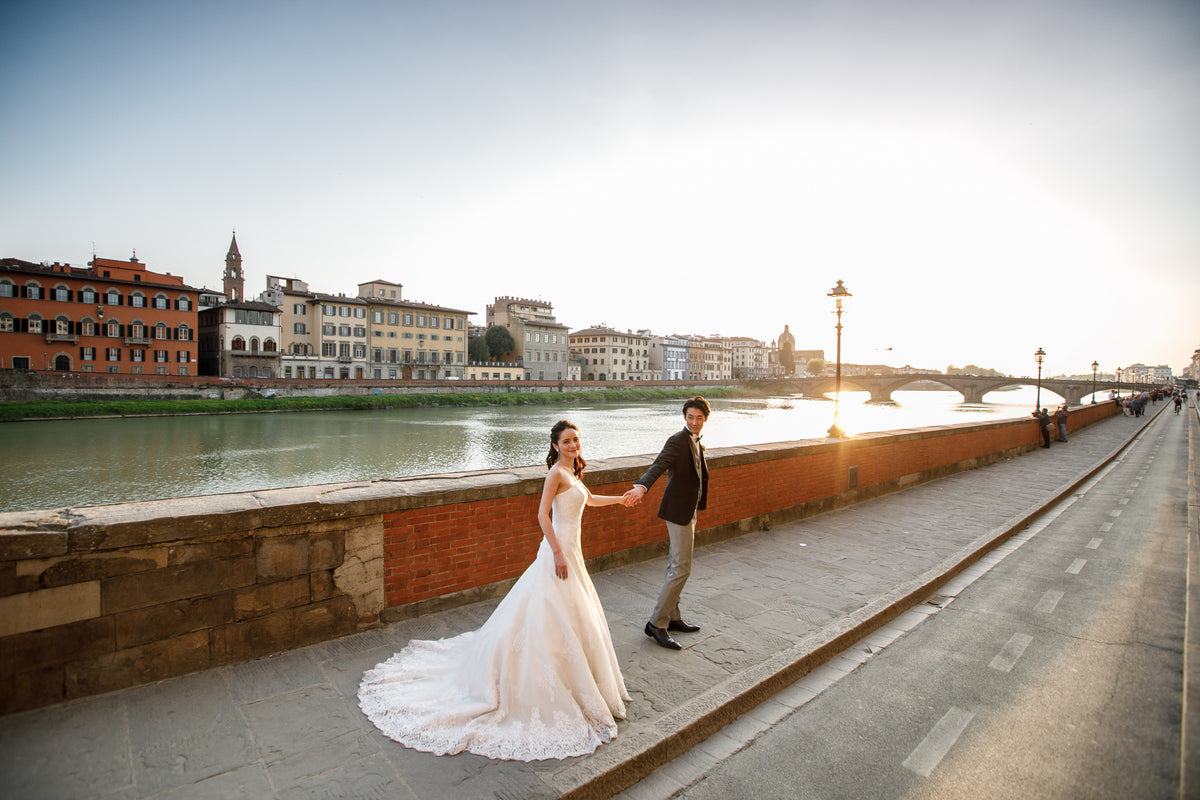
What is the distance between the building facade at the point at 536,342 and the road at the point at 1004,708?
74555 millimetres

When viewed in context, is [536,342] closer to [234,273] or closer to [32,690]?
[234,273]

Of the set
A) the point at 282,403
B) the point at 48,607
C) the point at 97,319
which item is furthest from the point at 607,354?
the point at 48,607

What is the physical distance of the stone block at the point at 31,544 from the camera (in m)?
2.71

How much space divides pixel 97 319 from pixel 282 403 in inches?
649

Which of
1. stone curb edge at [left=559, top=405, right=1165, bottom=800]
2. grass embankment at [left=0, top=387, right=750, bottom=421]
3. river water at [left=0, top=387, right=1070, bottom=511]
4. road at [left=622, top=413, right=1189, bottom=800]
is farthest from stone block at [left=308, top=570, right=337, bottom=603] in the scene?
grass embankment at [left=0, top=387, right=750, bottom=421]

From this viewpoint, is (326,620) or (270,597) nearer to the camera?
(270,597)

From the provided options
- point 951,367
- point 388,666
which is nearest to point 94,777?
point 388,666

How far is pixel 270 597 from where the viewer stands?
3.42 metres

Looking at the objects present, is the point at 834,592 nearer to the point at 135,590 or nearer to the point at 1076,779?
the point at 1076,779

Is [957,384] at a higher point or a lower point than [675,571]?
higher

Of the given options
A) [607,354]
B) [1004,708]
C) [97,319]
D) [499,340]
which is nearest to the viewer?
[1004,708]

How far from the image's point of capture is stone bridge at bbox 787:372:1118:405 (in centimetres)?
6719

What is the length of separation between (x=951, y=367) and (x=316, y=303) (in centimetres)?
18619

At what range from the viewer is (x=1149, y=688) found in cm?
358
